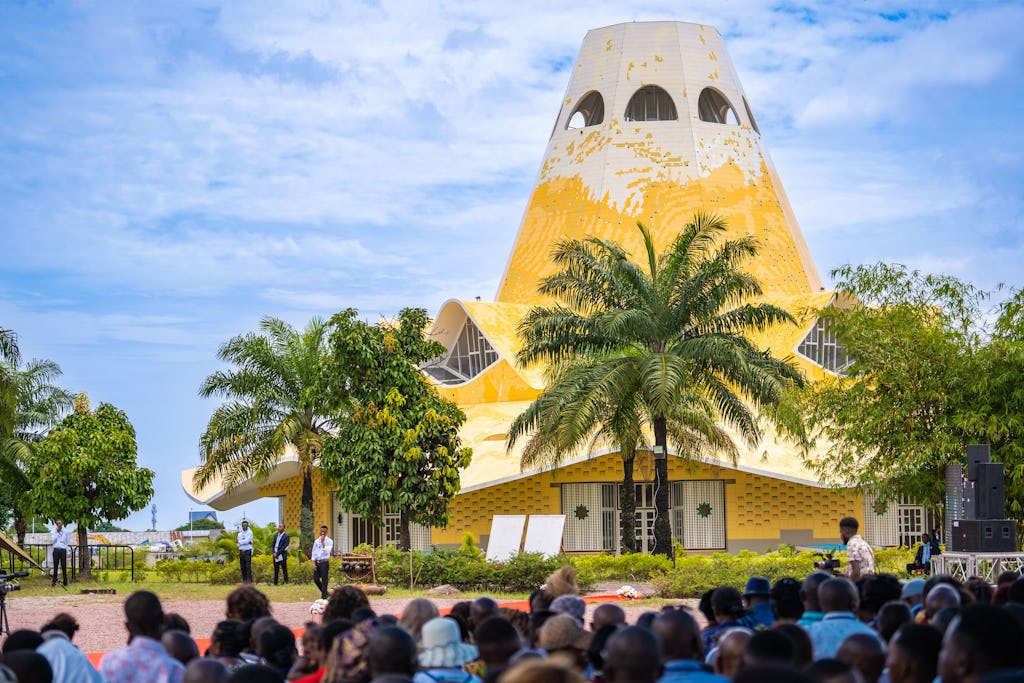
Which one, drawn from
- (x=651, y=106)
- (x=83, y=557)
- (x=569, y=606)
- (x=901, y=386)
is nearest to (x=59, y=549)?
(x=83, y=557)

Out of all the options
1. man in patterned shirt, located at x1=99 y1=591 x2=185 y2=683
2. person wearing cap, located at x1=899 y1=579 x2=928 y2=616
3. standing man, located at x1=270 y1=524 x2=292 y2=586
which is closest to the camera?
man in patterned shirt, located at x1=99 y1=591 x2=185 y2=683

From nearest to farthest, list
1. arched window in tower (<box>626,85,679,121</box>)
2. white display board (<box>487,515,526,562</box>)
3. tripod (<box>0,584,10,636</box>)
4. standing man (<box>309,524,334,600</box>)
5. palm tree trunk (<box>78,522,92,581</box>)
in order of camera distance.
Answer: tripod (<box>0,584,10,636</box>)
standing man (<box>309,524,334,600</box>)
white display board (<box>487,515,526,562</box>)
palm tree trunk (<box>78,522,92,581</box>)
arched window in tower (<box>626,85,679,121</box>)

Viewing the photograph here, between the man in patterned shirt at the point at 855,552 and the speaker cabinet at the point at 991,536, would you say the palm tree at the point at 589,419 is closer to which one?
the speaker cabinet at the point at 991,536

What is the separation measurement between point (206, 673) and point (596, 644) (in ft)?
8.01

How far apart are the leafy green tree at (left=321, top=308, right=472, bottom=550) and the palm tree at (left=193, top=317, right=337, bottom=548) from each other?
12.7 feet

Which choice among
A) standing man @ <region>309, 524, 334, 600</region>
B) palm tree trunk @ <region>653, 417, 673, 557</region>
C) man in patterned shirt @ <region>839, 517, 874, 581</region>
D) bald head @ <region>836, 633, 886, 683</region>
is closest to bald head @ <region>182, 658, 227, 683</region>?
bald head @ <region>836, 633, 886, 683</region>

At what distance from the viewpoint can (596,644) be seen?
7797 mm

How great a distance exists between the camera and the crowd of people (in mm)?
5410

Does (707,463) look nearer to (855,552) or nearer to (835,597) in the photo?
(855,552)

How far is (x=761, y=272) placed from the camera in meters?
45.8

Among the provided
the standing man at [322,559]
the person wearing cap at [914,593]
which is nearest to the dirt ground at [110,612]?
the standing man at [322,559]

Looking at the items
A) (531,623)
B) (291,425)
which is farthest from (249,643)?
(291,425)

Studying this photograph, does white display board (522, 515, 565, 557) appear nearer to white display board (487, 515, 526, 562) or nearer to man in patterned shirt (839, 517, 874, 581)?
white display board (487, 515, 526, 562)

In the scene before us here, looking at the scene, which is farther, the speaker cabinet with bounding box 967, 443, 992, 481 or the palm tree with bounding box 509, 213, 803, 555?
the palm tree with bounding box 509, 213, 803, 555
